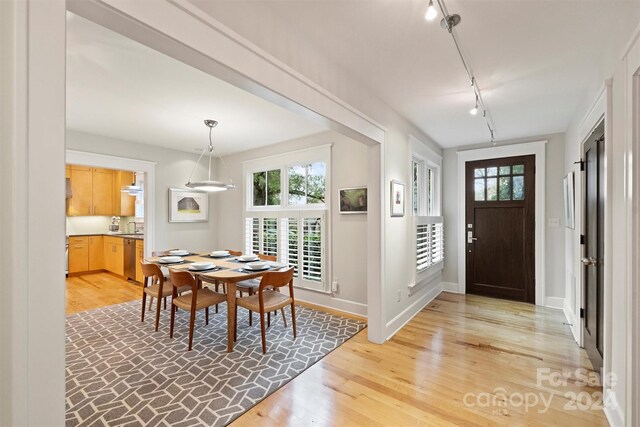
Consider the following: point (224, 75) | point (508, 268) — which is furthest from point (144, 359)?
point (508, 268)

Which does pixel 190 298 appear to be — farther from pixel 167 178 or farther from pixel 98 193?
pixel 98 193

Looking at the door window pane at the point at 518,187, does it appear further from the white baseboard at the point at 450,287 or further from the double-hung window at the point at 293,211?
the double-hung window at the point at 293,211

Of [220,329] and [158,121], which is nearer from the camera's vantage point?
[220,329]

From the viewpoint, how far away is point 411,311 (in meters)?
3.73

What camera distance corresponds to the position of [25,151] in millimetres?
860

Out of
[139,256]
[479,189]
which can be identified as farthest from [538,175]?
[139,256]

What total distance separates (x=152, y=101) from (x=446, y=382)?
12.6 feet

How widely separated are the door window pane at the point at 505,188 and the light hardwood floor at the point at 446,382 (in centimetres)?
186

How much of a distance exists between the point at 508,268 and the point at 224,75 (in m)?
4.83

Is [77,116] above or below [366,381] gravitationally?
above

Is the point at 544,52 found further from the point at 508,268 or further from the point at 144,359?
the point at 144,359

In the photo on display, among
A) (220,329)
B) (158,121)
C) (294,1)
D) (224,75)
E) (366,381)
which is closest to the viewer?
(224,75)

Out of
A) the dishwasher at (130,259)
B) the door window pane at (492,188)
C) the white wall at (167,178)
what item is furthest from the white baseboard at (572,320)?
the dishwasher at (130,259)

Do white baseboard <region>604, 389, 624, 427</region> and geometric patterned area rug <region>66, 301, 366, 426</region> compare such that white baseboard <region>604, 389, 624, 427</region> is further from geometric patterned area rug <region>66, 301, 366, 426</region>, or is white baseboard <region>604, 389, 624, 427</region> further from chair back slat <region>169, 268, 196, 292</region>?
chair back slat <region>169, 268, 196, 292</region>
